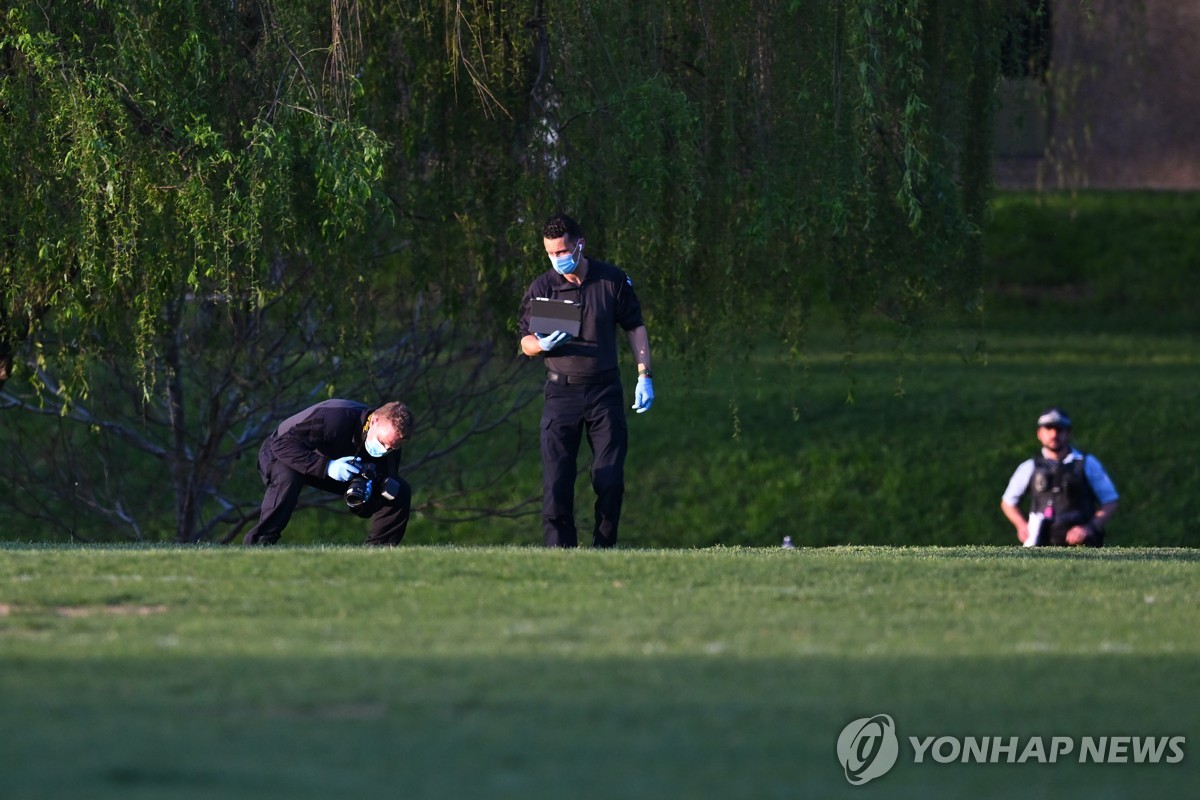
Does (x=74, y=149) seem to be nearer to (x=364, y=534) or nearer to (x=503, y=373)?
(x=503, y=373)

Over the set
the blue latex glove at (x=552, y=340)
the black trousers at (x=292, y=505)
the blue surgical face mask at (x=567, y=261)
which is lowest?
the black trousers at (x=292, y=505)

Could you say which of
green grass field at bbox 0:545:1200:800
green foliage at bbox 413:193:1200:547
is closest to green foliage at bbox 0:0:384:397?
green grass field at bbox 0:545:1200:800

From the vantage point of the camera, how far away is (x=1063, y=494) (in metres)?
14.4

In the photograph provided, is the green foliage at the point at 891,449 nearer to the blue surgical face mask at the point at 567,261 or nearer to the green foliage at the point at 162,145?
the green foliage at the point at 162,145

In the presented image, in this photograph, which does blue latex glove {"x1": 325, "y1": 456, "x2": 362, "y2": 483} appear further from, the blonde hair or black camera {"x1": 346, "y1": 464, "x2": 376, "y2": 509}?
the blonde hair

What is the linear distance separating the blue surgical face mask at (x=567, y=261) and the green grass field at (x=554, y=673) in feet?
6.91

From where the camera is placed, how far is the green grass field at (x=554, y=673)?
202 inches

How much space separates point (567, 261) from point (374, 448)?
1.54 m

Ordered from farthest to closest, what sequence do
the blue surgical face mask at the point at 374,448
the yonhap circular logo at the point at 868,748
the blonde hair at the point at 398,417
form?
the blue surgical face mask at the point at 374,448 < the blonde hair at the point at 398,417 < the yonhap circular logo at the point at 868,748

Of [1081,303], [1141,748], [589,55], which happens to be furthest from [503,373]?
[1081,303]

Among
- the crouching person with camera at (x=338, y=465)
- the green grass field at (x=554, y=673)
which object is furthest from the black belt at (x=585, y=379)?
the green grass field at (x=554, y=673)

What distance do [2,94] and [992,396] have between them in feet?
60.5

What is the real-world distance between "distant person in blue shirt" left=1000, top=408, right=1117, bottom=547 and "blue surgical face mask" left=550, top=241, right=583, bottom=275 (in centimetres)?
507

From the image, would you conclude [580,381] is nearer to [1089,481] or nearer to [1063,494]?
[1063,494]
